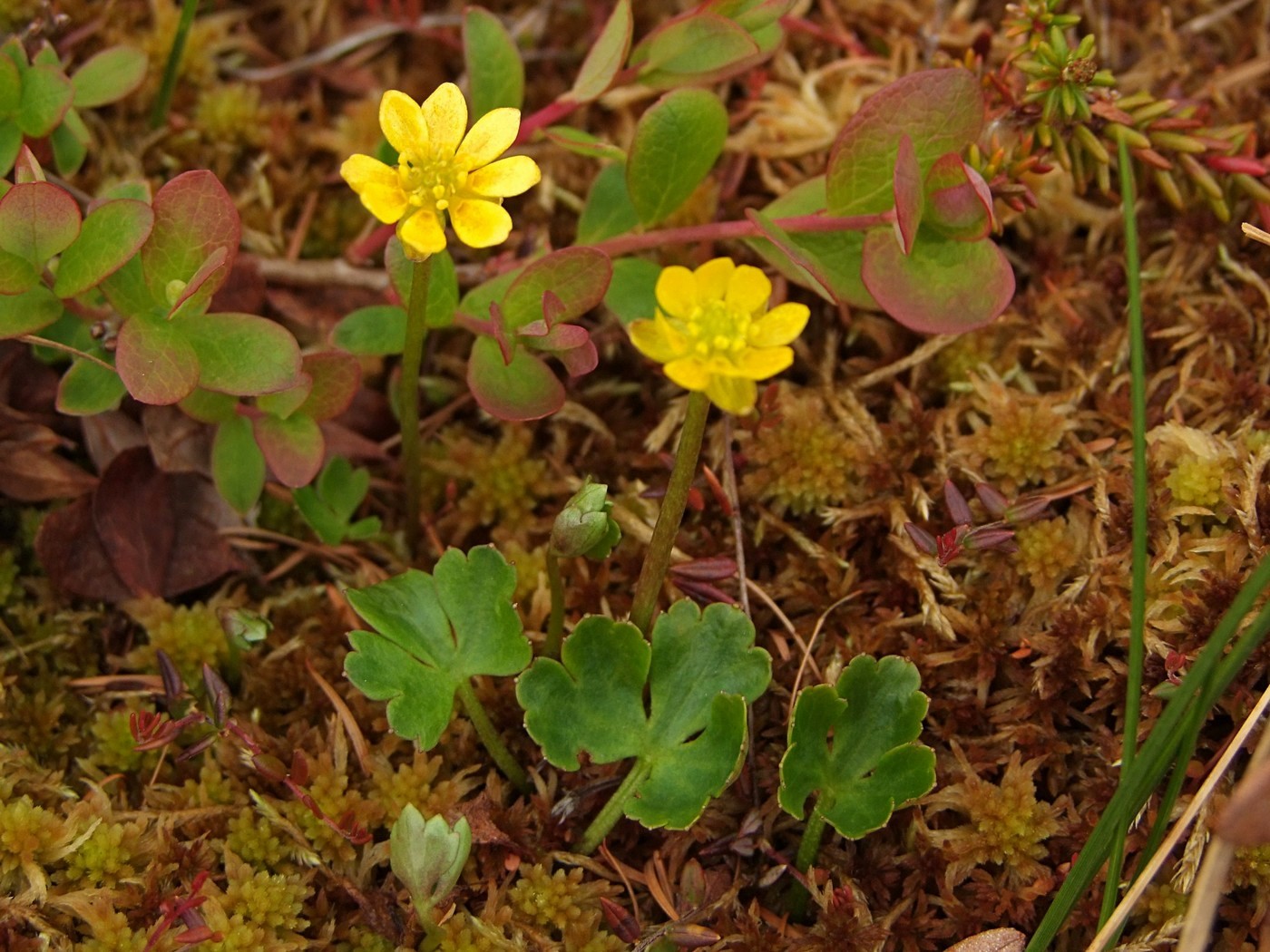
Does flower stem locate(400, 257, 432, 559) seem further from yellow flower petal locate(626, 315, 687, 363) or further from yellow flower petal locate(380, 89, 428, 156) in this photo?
yellow flower petal locate(626, 315, 687, 363)

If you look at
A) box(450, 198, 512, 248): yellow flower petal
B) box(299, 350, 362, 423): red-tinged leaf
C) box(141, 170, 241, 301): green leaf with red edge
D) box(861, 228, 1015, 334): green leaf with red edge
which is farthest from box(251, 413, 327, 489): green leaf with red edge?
box(861, 228, 1015, 334): green leaf with red edge

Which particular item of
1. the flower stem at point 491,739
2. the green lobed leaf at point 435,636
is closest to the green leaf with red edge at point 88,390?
the green lobed leaf at point 435,636

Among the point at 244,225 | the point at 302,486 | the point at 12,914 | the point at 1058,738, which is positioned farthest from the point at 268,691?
the point at 1058,738

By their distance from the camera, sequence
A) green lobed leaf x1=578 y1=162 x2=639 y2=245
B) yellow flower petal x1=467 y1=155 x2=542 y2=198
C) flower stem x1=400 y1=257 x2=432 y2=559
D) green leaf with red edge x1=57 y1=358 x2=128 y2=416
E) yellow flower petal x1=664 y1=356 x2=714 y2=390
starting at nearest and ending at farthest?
yellow flower petal x1=664 y1=356 x2=714 y2=390
yellow flower petal x1=467 y1=155 x2=542 y2=198
flower stem x1=400 y1=257 x2=432 y2=559
green leaf with red edge x1=57 y1=358 x2=128 y2=416
green lobed leaf x1=578 y1=162 x2=639 y2=245

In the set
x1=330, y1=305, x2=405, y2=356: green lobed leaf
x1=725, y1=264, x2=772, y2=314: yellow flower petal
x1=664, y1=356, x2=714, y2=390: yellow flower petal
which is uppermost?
x1=725, y1=264, x2=772, y2=314: yellow flower petal

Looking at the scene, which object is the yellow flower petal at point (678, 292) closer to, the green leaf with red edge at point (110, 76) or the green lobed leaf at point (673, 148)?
the green lobed leaf at point (673, 148)

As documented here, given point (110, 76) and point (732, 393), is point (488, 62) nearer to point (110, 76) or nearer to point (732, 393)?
point (110, 76)

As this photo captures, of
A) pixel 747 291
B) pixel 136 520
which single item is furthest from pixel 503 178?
pixel 136 520
